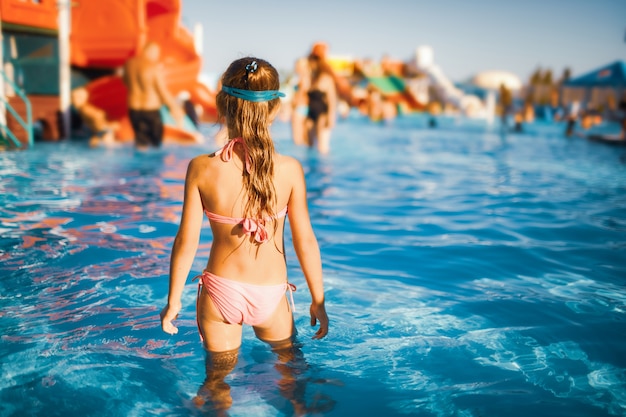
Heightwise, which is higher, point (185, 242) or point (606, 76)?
point (606, 76)

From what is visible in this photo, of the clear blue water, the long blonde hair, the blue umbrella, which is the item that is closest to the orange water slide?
the clear blue water

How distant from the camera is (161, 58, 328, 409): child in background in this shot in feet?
6.46

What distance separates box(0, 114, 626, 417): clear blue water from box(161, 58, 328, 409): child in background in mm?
194

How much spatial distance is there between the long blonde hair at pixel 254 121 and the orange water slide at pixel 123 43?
9.84 metres

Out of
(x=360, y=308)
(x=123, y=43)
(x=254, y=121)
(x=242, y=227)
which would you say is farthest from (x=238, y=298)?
(x=123, y=43)

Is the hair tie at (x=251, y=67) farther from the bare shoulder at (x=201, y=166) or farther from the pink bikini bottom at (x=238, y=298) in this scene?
the pink bikini bottom at (x=238, y=298)

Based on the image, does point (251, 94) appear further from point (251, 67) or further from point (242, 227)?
point (242, 227)

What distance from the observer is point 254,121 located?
1975 millimetres

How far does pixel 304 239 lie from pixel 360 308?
1.24 meters

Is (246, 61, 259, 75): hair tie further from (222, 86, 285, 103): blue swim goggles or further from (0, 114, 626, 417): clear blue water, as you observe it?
(0, 114, 626, 417): clear blue water

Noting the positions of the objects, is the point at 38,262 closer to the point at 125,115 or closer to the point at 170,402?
the point at 170,402

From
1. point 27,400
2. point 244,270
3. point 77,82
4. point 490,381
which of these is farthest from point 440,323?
point 77,82

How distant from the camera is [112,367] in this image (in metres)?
2.38

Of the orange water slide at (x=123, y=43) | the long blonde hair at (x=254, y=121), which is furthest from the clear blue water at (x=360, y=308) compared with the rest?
the orange water slide at (x=123, y=43)
